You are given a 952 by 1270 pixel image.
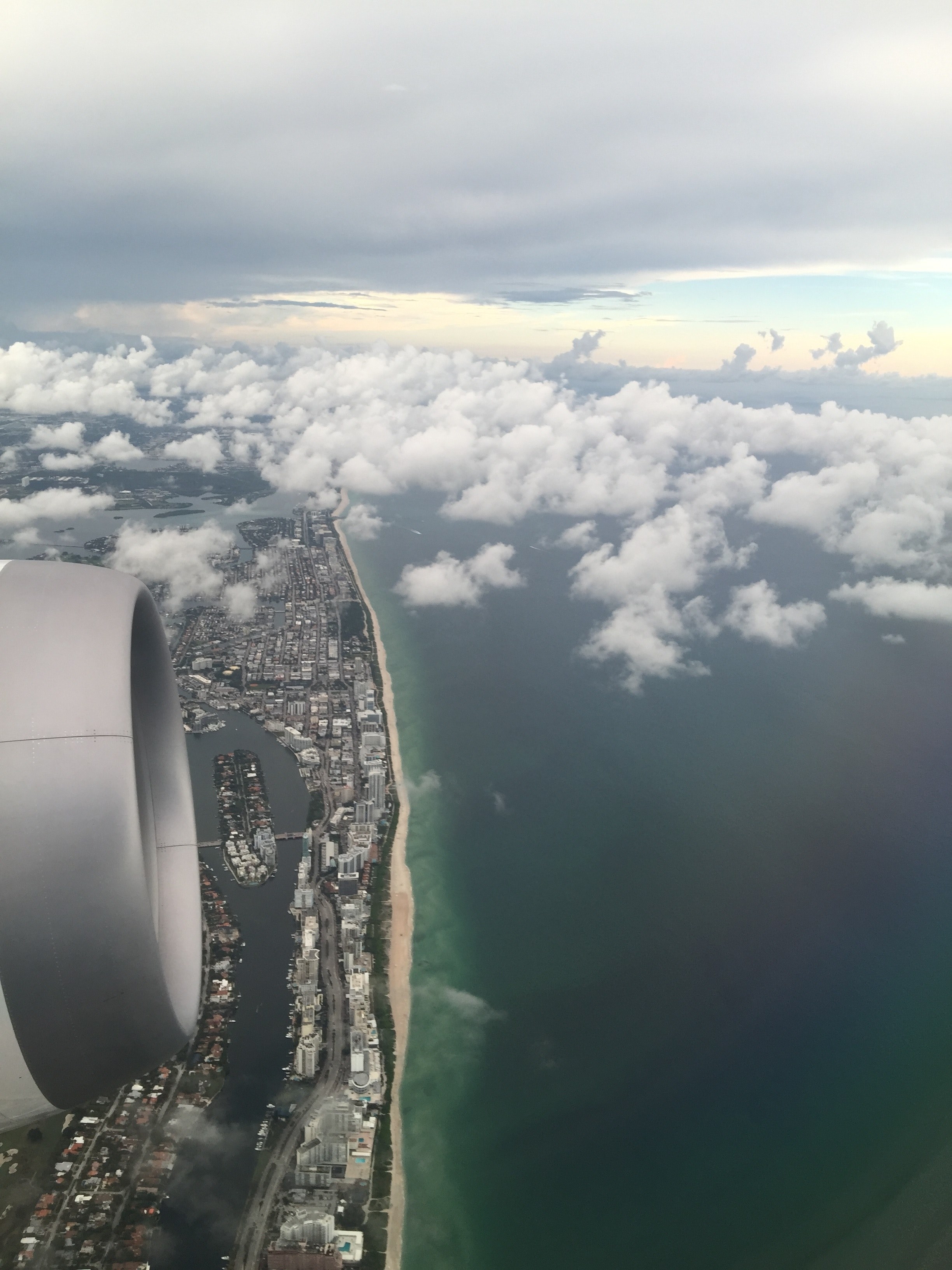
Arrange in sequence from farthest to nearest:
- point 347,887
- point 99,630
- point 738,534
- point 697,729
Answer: point 738,534
point 697,729
point 347,887
point 99,630

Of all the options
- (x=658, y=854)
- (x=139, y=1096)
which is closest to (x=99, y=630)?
(x=139, y=1096)

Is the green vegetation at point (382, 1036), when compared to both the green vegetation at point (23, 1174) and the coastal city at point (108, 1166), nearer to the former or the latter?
the coastal city at point (108, 1166)

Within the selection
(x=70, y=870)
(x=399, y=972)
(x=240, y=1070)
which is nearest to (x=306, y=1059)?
(x=240, y=1070)

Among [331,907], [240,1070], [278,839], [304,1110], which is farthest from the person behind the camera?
[278,839]

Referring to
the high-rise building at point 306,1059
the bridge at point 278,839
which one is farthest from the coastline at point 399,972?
the bridge at point 278,839

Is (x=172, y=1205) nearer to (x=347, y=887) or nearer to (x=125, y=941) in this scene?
(x=347, y=887)

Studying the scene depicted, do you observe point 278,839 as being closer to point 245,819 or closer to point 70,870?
point 245,819
